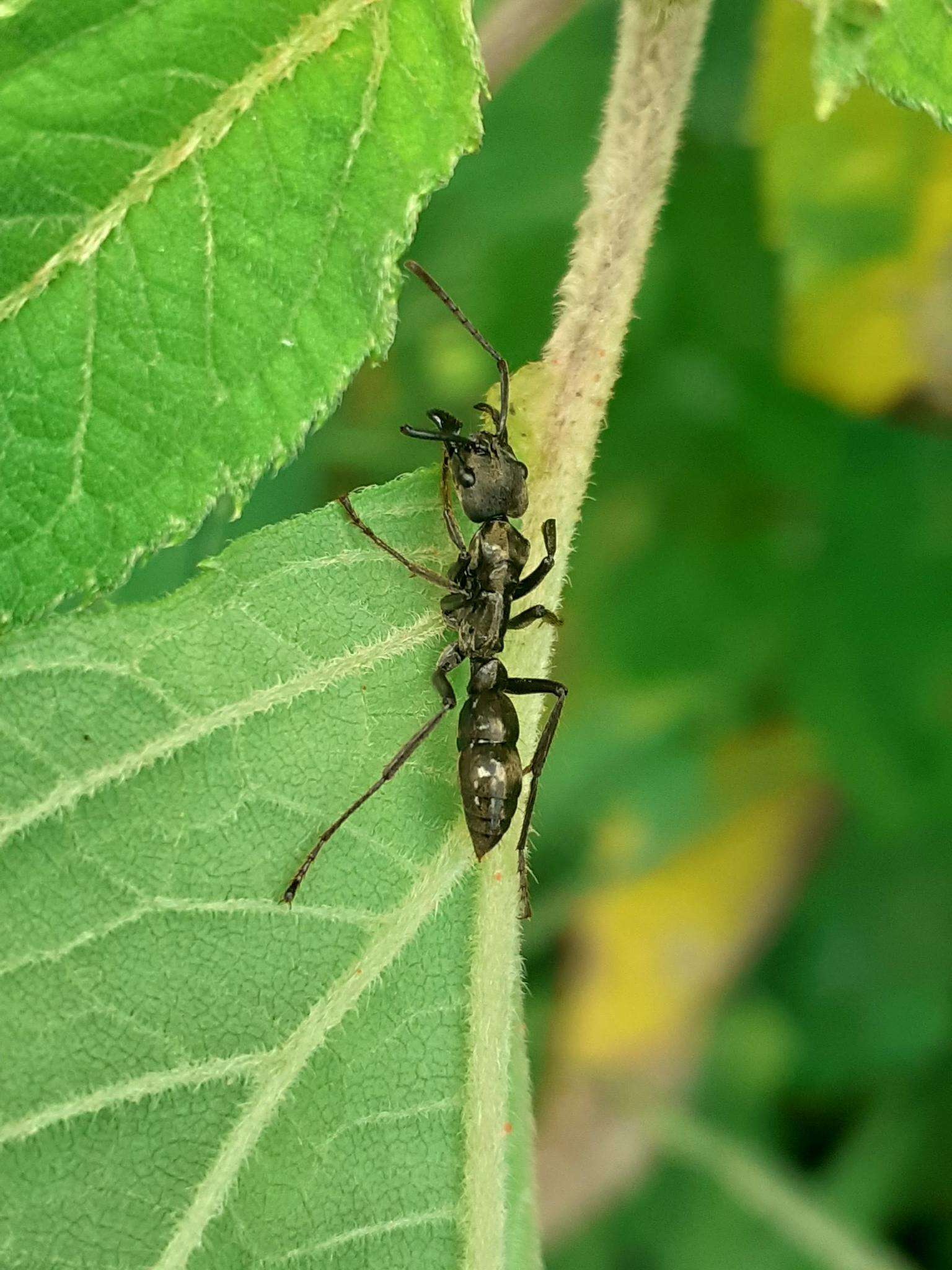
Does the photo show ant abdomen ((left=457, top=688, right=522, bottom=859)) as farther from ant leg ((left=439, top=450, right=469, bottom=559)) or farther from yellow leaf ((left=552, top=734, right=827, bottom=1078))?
yellow leaf ((left=552, top=734, right=827, bottom=1078))

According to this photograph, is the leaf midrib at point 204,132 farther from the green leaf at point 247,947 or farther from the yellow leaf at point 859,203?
the yellow leaf at point 859,203

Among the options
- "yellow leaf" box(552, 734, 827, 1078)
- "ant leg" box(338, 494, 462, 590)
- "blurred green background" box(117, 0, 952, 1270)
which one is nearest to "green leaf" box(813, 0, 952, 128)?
"ant leg" box(338, 494, 462, 590)

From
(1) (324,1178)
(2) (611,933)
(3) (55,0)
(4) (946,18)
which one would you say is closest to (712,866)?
(2) (611,933)

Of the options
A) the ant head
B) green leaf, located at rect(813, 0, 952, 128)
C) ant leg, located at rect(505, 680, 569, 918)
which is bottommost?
ant leg, located at rect(505, 680, 569, 918)

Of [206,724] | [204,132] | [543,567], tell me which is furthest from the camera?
[543,567]

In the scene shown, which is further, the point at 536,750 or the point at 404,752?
the point at 536,750

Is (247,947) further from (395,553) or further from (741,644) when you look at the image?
(741,644)

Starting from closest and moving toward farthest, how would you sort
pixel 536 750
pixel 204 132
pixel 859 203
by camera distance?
pixel 204 132
pixel 536 750
pixel 859 203

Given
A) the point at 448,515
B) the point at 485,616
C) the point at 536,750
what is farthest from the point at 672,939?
the point at 448,515
